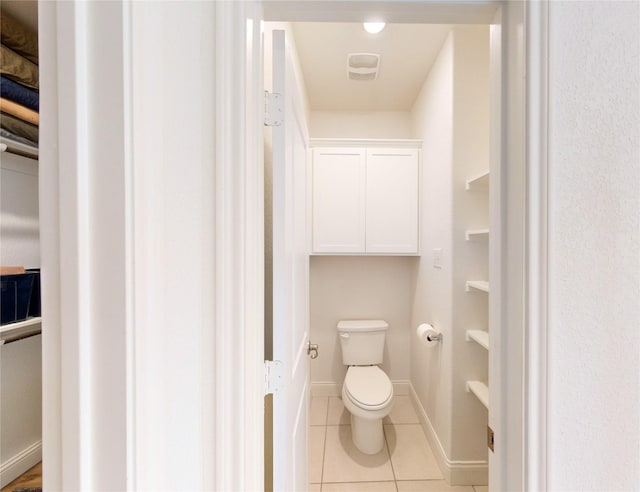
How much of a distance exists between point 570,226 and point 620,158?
0.63 ft

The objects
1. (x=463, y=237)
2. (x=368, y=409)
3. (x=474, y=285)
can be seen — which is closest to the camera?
(x=474, y=285)

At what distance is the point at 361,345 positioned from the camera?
2355 millimetres

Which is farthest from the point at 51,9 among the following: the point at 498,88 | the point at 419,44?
the point at 419,44

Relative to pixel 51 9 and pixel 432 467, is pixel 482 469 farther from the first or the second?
pixel 51 9

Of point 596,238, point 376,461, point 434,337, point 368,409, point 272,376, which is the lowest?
point 376,461

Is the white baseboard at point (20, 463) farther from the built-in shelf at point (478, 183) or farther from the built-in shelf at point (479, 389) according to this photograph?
the built-in shelf at point (478, 183)

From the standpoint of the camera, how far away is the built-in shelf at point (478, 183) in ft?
4.78

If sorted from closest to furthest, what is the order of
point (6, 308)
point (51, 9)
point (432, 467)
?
point (51, 9) → point (6, 308) → point (432, 467)

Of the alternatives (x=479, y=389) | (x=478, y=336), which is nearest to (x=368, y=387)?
(x=479, y=389)

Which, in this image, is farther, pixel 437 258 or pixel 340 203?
pixel 340 203

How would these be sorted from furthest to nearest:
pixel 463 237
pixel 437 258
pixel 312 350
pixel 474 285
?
pixel 437 258, pixel 463 237, pixel 474 285, pixel 312 350

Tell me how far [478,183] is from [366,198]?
0.91 meters

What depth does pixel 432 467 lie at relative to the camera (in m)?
1.72

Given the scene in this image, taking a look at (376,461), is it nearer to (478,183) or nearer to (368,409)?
(368,409)
